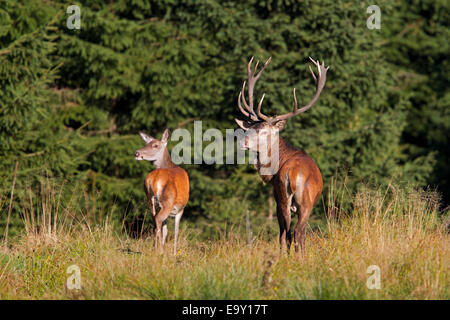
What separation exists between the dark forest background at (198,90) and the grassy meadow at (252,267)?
579 centimetres

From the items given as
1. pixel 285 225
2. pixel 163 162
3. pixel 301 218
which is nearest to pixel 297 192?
pixel 301 218

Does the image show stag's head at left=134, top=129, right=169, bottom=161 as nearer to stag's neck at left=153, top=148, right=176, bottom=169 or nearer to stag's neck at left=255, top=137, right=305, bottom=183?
stag's neck at left=153, top=148, right=176, bottom=169

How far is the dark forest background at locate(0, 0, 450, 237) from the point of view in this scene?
522 inches

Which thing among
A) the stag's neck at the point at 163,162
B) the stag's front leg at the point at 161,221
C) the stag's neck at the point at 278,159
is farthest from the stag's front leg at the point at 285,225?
the stag's neck at the point at 163,162

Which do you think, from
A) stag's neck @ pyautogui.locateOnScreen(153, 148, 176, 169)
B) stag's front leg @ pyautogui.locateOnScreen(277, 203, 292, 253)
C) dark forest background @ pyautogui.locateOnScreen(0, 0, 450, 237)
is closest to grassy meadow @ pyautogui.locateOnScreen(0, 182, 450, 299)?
stag's front leg @ pyautogui.locateOnScreen(277, 203, 292, 253)

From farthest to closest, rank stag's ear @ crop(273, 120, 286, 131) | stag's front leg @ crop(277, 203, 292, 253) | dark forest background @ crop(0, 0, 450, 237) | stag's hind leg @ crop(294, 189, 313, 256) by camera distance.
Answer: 1. dark forest background @ crop(0, 0, 450, 237)
2. stag's ear @ crop(273, 120, 286, 131)
3. stag's front leg @ crop(277, 203, 292, 253)
4. stag's hind leg @ crop(294, 189, 313, 256)

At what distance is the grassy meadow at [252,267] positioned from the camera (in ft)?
15.6

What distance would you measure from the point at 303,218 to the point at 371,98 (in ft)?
30.4

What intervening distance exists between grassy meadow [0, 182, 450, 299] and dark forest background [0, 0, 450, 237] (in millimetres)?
5792

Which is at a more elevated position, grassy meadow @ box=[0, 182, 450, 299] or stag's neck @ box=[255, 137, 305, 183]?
stag's neck @ box=[255, 137, 305, 183]

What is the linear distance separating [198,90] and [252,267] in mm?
10331

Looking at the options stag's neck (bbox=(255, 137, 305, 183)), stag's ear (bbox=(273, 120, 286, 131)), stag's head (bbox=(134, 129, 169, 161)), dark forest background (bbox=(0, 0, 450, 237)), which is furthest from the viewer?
dark forest background (bbox=(0, 0, 450, 237))

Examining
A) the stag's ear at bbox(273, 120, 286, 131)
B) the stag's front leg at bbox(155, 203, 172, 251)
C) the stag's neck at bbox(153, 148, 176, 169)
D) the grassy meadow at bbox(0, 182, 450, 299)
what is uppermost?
the stag's ear at bbox(273, 120, 286, 131)

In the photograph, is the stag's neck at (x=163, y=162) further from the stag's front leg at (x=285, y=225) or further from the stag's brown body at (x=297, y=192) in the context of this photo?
the stag's front leg at (x=285, y=225)
